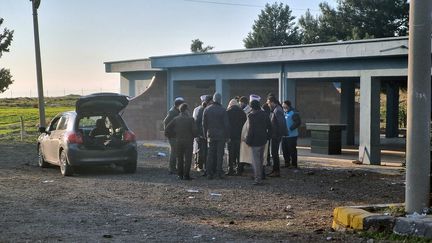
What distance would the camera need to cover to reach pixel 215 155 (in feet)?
42.3

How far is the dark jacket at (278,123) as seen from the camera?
1346 cm

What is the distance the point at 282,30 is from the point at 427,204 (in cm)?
5253

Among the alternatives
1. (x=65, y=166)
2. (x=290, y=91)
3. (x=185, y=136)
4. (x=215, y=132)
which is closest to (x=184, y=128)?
(x=185, y=136)

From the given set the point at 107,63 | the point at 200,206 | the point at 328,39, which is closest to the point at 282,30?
the point at 328,39

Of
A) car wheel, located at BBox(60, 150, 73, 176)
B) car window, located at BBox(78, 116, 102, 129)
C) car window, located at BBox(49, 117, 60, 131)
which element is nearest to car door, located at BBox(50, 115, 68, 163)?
car window, located at BBox(49, 117, 60, 131)

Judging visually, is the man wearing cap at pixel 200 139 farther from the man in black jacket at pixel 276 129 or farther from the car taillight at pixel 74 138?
the car taillight at pixel 74 138

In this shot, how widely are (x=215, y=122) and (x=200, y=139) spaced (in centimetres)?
135

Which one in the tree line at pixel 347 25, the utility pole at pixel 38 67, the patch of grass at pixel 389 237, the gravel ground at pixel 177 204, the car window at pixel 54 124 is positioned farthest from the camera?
the tree line at pixel 347 25

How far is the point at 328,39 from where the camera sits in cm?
4684

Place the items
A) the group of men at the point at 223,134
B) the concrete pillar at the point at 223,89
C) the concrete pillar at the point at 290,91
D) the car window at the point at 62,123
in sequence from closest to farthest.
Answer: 1. the group of men at the point at 223,134
2. the car window at the point at 62,123
3. the concrete pillar at the point at 290,91
4. the concrete pillar at the point at 223,89

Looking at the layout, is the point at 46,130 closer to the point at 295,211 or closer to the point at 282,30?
the point at 295,211

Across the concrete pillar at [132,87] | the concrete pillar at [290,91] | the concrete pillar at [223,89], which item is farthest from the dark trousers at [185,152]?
the concrete pillar at [132,87]

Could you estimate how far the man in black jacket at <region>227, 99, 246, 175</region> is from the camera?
1313 cm

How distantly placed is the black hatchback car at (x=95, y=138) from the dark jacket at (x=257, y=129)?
127 inches
